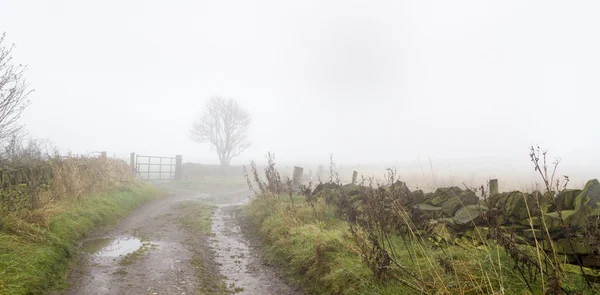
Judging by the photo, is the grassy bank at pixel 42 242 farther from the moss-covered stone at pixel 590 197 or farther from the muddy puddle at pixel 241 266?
the moss-covered stone at pixel 590 197

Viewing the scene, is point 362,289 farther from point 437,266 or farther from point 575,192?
point 575,192

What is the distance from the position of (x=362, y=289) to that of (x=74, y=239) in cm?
633

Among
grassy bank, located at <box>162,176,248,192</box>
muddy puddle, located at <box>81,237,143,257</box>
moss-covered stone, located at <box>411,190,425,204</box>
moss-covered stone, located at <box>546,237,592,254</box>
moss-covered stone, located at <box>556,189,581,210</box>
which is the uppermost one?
moss-covered stone, located at <box>556,189,581,210</box>

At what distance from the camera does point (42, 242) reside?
5770 millimetres

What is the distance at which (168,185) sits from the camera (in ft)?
80.1

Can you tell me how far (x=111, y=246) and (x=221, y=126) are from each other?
1270 inches

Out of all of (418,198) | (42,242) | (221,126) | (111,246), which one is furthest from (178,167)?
(418,198)

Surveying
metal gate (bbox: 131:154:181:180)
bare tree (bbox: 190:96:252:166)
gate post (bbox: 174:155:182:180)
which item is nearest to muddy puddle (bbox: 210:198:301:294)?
metal gate (bbox: 131:154:181:180)

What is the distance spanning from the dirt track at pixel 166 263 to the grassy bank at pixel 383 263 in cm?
55

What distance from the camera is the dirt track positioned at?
5.06m

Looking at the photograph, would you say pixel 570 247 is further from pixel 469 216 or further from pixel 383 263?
pixel 383 263

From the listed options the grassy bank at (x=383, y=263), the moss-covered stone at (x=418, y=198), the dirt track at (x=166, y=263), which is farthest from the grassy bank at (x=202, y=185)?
the moss-covered stone at (x=418, y=198)

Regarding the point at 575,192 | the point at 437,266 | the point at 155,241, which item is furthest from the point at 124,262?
the point at 575,192

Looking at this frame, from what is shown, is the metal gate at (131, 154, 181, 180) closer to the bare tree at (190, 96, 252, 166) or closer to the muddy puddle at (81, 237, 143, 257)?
the bare tree at (190, 96, 252, 166)
